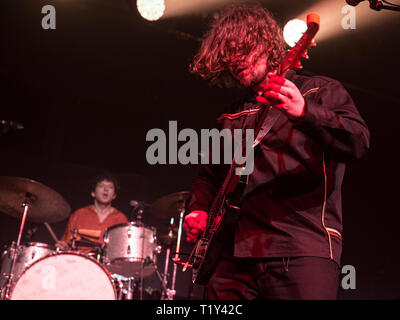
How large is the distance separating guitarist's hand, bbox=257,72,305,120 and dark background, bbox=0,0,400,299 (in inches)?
191

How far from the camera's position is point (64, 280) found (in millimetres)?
4039

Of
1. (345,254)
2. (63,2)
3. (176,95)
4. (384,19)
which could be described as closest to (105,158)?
(176,95)

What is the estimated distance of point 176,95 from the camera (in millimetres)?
7297

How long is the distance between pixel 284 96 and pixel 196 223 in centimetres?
95

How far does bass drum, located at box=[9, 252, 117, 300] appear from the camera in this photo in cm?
399

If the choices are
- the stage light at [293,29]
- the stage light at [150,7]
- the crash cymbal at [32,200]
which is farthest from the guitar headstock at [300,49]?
the stage light at [150,7]

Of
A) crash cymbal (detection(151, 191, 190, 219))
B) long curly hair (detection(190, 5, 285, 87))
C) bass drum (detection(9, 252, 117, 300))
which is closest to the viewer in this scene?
long curly hair (detection(190, 5, 285, 87))

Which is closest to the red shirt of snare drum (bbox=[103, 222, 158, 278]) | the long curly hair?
snare drum (bbox=[103, 222, 158, 278])

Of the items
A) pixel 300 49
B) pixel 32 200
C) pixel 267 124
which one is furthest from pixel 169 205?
pixel 300 49

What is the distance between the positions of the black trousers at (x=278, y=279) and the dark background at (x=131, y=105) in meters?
4.90

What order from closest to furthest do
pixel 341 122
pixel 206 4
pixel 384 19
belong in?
pixel 341 122 < pixel 384 19 < pixel 206 4

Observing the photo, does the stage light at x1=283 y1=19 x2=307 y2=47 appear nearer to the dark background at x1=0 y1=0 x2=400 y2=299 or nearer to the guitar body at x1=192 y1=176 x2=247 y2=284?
the dark background at x1=0 y1=0 x2=400 y2=299
